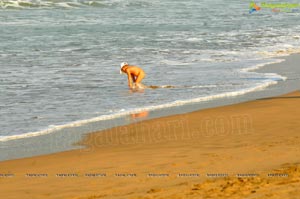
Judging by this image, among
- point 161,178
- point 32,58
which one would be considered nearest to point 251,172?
point 161,178

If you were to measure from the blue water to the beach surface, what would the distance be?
1.68 meters

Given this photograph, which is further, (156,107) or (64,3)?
(64,3)

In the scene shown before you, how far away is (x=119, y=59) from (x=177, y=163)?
1387 cm

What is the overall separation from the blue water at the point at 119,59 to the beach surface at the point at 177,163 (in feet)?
5.53

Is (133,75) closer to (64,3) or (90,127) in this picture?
(90,127)

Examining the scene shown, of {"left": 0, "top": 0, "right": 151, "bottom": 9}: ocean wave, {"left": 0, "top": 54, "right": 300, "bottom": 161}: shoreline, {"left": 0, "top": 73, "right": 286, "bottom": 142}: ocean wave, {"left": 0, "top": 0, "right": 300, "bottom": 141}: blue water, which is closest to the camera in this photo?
{"left": 0, "top": 54, "right": 300, "bottom": 161}: shoreline

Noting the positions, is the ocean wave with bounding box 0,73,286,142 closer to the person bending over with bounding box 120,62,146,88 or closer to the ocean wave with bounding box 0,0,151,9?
the person bending over with bounding box 120,62,146,88

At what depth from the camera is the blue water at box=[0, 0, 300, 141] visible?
536 inches

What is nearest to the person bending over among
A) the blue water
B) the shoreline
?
the blue water

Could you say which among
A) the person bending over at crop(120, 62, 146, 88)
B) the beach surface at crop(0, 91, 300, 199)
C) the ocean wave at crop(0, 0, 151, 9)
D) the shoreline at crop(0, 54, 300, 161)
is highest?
the ocean wave at crop(0, 0, 151, 9)

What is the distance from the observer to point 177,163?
8.34 m

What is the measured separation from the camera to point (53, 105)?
13.6 meters

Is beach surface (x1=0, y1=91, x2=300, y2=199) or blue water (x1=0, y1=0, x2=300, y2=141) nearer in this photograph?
beach surface (x1=0, y1=91, x2=300, y2=199)

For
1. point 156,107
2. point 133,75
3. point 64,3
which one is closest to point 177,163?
point 156,107
